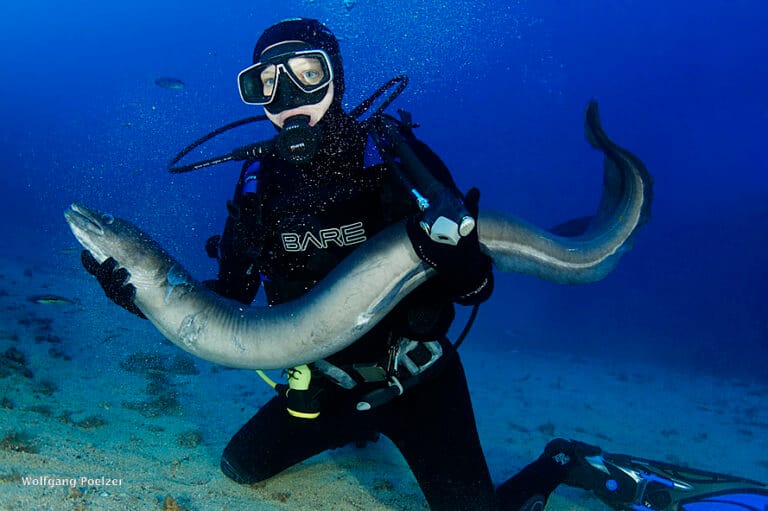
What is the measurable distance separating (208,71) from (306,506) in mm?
121085

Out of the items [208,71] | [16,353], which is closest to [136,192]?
[208,71]

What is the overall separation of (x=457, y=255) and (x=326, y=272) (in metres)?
1.00

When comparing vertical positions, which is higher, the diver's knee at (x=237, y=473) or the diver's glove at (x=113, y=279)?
the diver's glove at (x=113, y=279)

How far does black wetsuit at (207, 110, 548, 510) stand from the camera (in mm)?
2980

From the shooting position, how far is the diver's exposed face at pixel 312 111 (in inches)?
123

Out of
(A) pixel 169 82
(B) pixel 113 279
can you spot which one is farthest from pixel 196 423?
(A) pixel 169 82

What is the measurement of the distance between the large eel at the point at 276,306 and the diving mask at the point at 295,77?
4.07 feet

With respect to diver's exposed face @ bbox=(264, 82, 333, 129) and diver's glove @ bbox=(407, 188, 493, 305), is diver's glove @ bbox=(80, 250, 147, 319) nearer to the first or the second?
diver's exposed face @ bbox=(264, 82, 333, 129)

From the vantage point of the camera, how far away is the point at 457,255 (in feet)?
7.82

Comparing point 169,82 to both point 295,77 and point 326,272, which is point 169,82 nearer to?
→ point 295,77

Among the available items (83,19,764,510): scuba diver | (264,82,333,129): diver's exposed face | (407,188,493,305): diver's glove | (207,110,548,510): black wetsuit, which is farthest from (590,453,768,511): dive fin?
(264,82,333,129): diver's exposed face

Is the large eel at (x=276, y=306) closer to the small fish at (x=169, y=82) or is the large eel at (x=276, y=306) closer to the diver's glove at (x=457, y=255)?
the diver's glove at (x=457, y=255)

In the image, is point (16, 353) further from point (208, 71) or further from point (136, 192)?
point (208, 71)

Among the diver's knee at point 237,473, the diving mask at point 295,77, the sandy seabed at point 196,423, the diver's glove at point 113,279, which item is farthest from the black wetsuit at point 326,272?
the diver's glove at point 113,279
